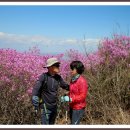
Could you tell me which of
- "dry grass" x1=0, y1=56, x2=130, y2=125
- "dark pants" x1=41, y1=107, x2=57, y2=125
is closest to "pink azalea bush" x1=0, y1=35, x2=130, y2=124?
"dry grass" x1=0, y1=56, x2=130, y2=125

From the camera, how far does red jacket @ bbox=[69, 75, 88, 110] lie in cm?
570

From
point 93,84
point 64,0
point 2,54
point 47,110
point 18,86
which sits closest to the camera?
point 47,110

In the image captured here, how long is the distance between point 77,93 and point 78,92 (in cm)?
3

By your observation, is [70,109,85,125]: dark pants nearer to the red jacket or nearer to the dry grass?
the red jacket

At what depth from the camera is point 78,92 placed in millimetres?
5727

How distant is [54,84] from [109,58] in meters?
4.01

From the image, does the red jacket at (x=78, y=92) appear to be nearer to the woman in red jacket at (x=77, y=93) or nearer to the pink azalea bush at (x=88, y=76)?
the woman in red jacket at (x=77, y=93)

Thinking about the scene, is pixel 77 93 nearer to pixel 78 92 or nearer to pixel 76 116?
pixel 78 92

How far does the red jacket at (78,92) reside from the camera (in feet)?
18.7

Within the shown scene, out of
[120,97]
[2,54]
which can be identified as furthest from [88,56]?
[2,54]

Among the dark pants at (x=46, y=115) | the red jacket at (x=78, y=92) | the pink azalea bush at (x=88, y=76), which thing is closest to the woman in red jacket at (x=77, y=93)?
the red jacket at (x=78, y=92)

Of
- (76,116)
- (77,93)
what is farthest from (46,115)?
(77,93)

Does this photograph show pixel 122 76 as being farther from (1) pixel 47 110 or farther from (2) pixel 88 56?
(1) pixel 47 110

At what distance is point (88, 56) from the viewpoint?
30.2 feet
